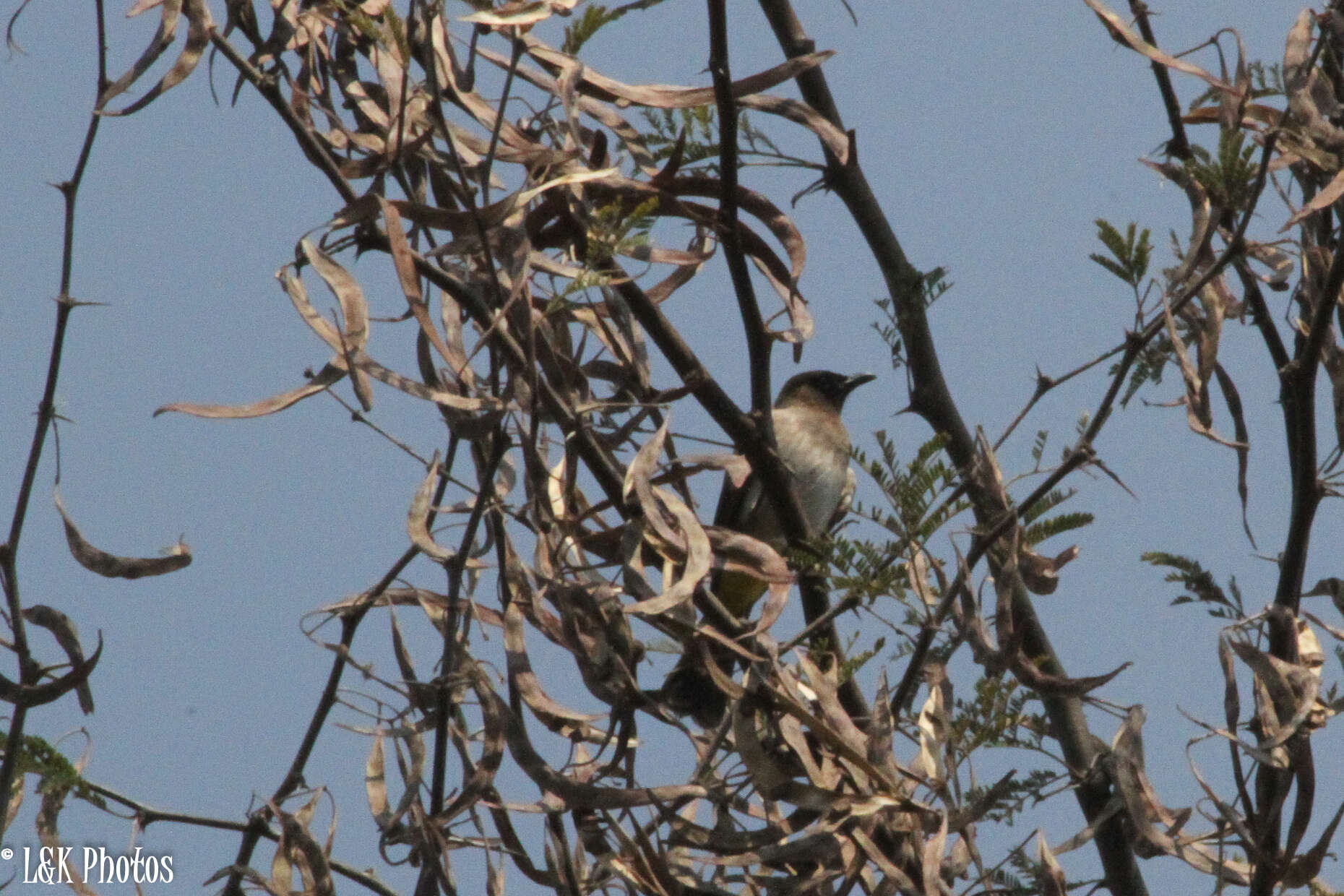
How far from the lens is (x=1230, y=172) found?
285 centimetres

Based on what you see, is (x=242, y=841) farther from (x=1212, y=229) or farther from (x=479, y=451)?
(x=1212, y=229)

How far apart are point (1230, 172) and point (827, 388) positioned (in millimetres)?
3702

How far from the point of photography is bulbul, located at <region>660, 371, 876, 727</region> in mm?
4918

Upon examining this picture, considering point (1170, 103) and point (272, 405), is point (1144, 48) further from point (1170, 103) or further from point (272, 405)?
point (272, 405)

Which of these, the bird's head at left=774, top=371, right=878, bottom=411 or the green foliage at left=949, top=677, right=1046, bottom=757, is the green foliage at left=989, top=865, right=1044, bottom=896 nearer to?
the green foliage at left=949, top=677, right=1046, bottom=757

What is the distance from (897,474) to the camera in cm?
285

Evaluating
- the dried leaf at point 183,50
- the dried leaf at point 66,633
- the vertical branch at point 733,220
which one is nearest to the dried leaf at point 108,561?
the dried leaf at point 66,633

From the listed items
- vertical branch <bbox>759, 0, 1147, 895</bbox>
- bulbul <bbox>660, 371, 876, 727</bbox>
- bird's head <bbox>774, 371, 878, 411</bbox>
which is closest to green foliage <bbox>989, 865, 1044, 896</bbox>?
vertical branch <bbox>759, 0, 1147, 895</bbox>

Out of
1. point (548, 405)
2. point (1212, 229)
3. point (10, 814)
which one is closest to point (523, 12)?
point (548, 405)

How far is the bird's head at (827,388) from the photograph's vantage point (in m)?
6.47

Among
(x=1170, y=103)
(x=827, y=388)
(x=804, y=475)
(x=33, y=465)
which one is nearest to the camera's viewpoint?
(x=33, y=465)

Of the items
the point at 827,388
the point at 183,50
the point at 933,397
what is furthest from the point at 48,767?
the point at 827,388

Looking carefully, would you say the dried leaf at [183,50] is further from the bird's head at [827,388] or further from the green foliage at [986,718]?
the bird's head at [827,388]

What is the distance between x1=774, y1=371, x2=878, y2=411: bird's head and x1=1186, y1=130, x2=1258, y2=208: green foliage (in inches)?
142
